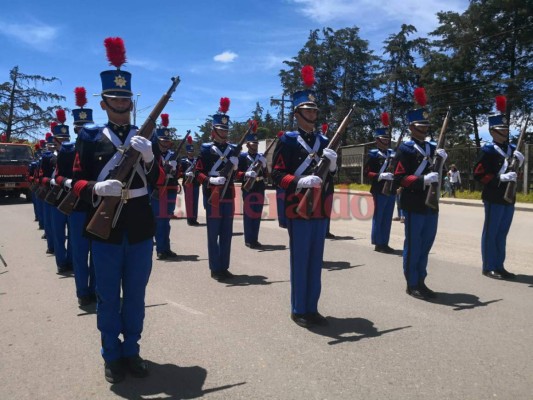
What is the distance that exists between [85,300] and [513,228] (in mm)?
10799

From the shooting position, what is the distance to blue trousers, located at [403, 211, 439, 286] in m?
5.70

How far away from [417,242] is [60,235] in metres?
4.97

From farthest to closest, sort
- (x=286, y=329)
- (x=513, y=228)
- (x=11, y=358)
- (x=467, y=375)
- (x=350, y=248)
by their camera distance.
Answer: (x=513, y=228) < (x=350, y=248) < (x=286, y=329) < (x=11, y=358) < (x=467, y=375)

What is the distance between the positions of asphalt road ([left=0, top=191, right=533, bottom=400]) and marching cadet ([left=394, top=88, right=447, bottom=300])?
0.34 m

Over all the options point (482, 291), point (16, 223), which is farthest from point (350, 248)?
point (16, 223)

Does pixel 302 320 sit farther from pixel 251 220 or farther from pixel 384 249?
pixel 251 220

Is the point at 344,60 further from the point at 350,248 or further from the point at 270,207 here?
the point at 350,248

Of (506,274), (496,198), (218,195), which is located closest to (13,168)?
(218,195)

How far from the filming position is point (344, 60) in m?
50.9

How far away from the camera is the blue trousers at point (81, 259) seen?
546cm

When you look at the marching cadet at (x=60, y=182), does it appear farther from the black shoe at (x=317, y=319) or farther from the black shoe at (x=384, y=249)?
the black shoe at (x=384, y=249)

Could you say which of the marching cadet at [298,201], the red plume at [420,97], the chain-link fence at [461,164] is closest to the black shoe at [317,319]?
the marching cadet at [298,201]

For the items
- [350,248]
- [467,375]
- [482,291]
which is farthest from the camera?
[350,248]

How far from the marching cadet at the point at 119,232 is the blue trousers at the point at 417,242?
3.29 meters
